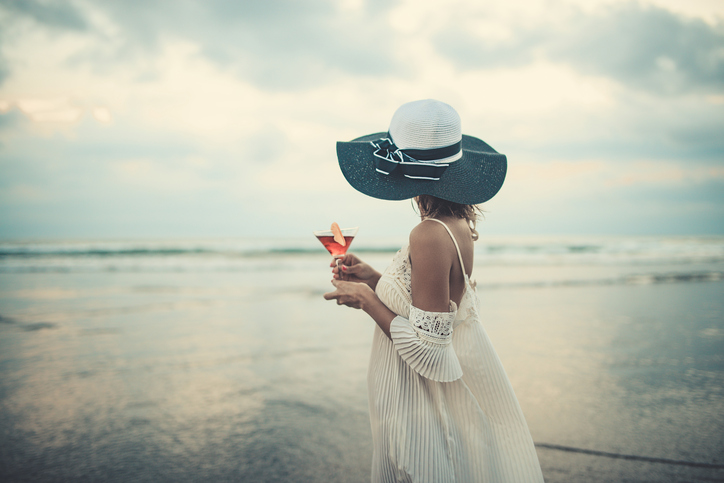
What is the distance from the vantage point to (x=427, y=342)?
1.65 m

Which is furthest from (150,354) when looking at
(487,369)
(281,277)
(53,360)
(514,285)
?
(514,285)

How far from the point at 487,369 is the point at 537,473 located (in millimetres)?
493

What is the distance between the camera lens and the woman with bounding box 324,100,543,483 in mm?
1646

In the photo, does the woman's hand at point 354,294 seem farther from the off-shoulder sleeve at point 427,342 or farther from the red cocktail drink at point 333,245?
the red cocktail drink at point 333,245

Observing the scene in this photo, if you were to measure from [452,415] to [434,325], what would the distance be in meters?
Answer: 0.50

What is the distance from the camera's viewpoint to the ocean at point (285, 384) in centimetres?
302

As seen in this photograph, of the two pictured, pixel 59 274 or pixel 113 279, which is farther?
pixel 59 274

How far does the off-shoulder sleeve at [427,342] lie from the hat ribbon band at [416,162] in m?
0.53

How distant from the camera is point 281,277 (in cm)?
1259

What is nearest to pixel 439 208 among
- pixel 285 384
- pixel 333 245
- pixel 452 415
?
pixel 333 245

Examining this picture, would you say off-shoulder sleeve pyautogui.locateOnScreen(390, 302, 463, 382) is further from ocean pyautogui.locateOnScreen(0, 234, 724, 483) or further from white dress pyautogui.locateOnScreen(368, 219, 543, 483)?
ocean pyautogui.locateOnScreen(0, 234, 724, 483)

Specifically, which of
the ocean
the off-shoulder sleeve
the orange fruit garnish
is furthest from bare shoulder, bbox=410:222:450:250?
the ocean

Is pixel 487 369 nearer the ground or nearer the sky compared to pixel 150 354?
nearer the sky

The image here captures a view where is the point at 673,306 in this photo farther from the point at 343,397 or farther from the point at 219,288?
the point at 219,288
